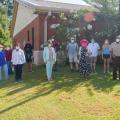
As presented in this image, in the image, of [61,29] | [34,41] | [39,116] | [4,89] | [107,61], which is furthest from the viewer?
[34,41]

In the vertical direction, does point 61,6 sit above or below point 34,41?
above

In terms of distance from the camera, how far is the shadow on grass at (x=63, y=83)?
14.2 meters

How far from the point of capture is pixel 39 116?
1089cm

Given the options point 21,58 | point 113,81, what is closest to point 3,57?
point 21,58

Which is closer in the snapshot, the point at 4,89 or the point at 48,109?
the point at 48,109

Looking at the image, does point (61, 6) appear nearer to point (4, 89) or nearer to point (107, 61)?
point (107, 61)

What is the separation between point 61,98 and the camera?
13.0m

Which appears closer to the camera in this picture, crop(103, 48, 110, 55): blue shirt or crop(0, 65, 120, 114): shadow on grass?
crop(0, 65, 120, 114): shadow on grass

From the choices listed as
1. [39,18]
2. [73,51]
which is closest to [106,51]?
[73,51]

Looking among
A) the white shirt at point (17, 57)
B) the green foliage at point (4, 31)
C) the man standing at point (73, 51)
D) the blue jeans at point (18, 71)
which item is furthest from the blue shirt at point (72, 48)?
the green foliage at point (4, 31)

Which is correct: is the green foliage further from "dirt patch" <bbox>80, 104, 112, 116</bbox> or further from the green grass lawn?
"dirt patch" <bbox>80, 104, 112, 116</bbox>

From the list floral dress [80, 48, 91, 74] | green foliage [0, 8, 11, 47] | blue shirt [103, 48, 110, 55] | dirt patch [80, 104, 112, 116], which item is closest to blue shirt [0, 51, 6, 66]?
floral dress [80, 48, 91, 74]

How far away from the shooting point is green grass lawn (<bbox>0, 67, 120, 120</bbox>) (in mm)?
10992

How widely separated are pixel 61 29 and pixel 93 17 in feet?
6.66
